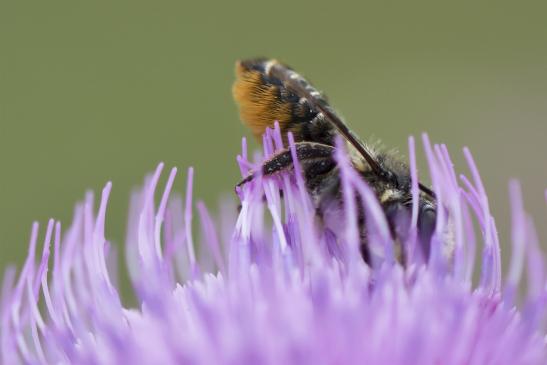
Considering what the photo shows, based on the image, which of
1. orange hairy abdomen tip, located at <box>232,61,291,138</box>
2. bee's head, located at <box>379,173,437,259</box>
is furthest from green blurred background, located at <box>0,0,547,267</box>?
bee's head, located at <box>379,173,437,259</box>

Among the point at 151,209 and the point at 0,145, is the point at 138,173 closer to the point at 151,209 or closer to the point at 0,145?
the point at 0,145

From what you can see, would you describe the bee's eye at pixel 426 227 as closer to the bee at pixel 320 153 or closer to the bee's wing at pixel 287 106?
the bee at pixel 320 153

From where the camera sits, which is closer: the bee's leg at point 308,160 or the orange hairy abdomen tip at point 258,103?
the bee's leg at point 308,160

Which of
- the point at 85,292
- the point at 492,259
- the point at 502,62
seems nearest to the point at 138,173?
the point at 502,62

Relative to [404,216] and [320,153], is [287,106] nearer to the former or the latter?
[320,153]

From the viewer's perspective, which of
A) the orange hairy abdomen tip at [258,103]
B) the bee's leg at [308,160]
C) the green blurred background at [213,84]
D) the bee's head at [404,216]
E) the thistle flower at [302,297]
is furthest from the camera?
the green blurred background at [213,84]

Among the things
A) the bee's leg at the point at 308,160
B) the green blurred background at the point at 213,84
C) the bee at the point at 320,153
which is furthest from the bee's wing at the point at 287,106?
the green blurred background at the point at 213,84

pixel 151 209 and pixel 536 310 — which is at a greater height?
pixel 151 209

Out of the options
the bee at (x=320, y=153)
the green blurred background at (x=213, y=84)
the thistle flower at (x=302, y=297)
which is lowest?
the thistle flower at (x=302, y=297)

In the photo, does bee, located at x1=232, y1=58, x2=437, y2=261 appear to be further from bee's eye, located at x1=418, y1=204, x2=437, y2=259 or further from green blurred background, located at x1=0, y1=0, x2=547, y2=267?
green blurred background, located at x1=0, y1=0, x2=547, y2=267
